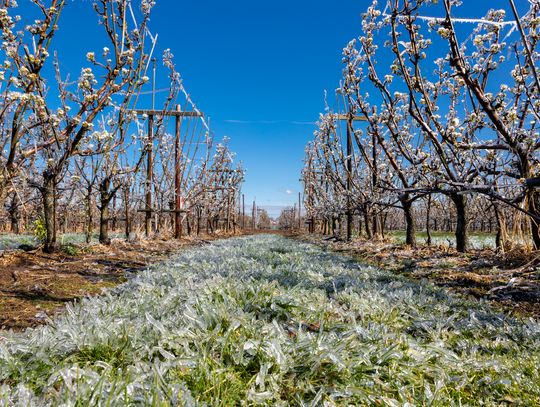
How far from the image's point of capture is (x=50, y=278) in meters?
5.94

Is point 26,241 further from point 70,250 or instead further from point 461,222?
point 461,222

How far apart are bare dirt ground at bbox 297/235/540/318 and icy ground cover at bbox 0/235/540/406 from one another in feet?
6.10

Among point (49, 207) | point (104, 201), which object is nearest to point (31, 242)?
point (104, 201)

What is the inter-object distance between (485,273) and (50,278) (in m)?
7.78

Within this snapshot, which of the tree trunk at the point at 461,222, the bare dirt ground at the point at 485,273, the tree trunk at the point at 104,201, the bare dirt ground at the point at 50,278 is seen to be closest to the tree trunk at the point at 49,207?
the bare dirt ground at the point at 50,278

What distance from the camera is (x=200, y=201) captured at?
23.4 meters

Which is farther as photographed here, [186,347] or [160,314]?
[160,314]

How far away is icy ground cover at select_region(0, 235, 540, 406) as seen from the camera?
6.31 feet

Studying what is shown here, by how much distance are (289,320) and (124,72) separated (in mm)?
7221

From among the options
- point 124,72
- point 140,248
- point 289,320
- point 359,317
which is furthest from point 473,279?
point 140,248

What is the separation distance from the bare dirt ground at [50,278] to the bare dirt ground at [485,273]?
5.52m

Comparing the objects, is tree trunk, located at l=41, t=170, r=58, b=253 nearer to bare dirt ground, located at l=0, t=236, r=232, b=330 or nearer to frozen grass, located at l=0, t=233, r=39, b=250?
bare dirt ground, located at l=0, t=236, r=232, b=330

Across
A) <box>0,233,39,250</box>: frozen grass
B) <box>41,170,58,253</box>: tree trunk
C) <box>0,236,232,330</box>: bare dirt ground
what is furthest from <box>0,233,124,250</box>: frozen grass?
<box>0,236,232,330</box>: bare dirt ground

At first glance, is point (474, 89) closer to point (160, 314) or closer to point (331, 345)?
point (331, 345)
